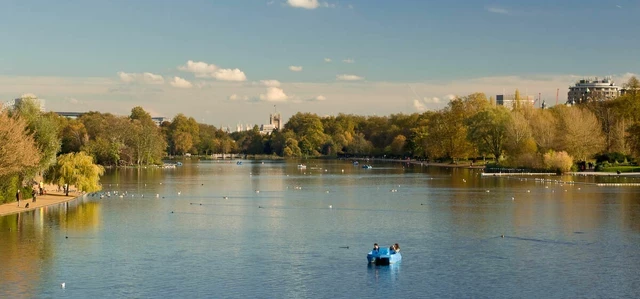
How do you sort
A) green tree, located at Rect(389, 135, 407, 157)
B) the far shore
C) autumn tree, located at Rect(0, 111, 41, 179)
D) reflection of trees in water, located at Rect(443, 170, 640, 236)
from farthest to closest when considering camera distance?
green tree, located at Rect(389, 135, 407, 157), the far shore, autumn tree, located at Rect(0, 111, 41, 179), reflection of trees in water, located at Rect(443, 170, 640, 236)

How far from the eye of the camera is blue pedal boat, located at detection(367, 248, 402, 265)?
99.1 feet

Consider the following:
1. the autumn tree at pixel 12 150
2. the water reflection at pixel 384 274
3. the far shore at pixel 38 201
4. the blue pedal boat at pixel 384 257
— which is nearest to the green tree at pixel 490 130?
the far shore at pixel 38 201

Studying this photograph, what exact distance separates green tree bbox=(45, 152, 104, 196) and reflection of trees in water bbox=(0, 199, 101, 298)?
15.2ft

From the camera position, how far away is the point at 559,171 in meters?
90.7

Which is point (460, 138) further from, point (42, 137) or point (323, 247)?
point (323, 247)

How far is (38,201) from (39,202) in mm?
659

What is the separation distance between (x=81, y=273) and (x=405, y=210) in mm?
26301

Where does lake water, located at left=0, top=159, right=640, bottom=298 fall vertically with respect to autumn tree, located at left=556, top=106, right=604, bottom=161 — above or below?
below

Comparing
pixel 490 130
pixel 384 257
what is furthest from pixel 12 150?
pixel 490 130

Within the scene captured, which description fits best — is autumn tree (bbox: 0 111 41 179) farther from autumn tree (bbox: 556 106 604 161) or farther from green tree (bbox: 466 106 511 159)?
green tree (bbox: 466 106 511 159)

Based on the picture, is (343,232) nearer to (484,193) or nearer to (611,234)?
(611,234)

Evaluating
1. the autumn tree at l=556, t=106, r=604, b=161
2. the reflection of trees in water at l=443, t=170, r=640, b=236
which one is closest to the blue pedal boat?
the reflection of trees in water at l=443, t=170, r=640, b=236

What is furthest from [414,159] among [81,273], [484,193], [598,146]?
[81,273]

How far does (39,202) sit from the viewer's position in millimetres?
50875
